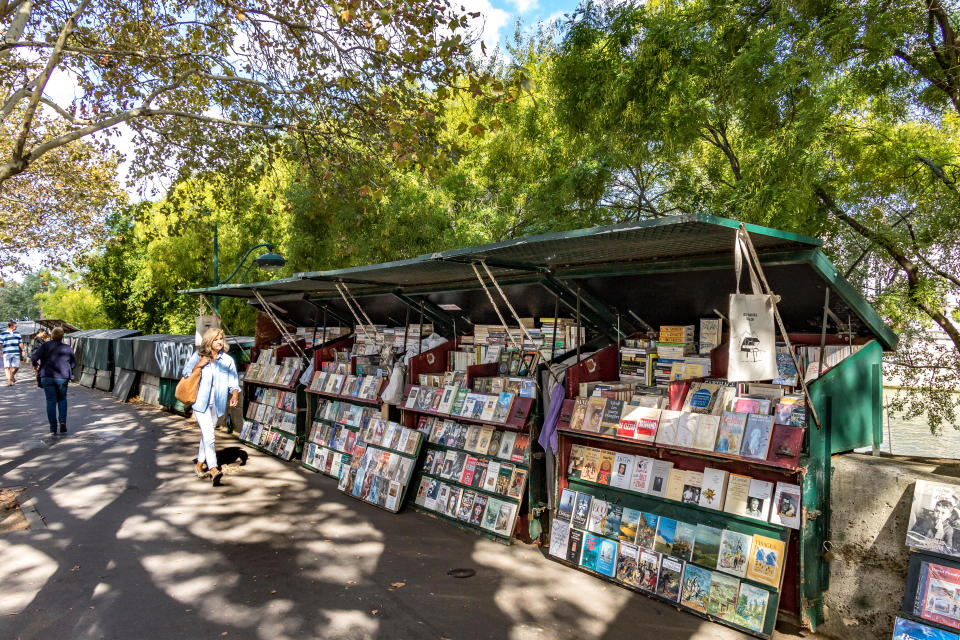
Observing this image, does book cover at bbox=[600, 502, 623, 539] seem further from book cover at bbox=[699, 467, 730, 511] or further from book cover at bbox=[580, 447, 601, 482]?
book cover at bbox=[699, 467, 730, 511]

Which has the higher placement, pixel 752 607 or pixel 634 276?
pixel 634 276

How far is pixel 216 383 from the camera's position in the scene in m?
6.87

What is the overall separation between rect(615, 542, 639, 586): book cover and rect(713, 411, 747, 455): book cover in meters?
1.02

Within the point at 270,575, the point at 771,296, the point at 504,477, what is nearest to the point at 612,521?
the point at 504,477

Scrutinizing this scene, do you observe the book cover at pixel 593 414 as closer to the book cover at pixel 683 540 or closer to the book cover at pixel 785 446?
the book cover at pixel 683 540

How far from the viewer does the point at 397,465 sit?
6082mm

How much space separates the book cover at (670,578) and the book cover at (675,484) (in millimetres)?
412

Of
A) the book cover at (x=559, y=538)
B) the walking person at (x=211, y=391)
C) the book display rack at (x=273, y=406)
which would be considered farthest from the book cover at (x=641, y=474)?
the book display rack at (x=273, y=406)

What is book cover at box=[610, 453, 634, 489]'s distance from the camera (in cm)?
433

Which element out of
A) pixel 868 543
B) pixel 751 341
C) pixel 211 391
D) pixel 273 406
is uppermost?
pixel 751 341

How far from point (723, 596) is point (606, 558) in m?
0.89

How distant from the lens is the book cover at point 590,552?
4.36m

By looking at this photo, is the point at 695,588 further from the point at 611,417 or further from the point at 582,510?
the point at 611,417

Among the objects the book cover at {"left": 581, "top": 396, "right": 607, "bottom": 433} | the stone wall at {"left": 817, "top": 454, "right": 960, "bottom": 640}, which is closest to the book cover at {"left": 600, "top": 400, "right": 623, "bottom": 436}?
the book cover at {"left": 581, "top": 396, "right": 607, "bottom": 433}
